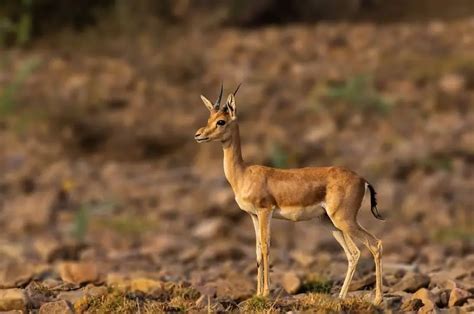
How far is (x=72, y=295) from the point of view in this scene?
336 inches

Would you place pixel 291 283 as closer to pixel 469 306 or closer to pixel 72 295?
pixel 469 306

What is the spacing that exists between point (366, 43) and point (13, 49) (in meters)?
6.64

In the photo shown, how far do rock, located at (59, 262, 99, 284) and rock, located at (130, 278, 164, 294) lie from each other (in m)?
0.45

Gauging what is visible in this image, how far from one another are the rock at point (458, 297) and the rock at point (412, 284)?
0.47 metres

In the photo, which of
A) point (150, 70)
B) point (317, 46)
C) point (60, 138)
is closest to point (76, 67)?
point (150, 70)

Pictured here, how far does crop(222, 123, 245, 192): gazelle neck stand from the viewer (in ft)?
25.4

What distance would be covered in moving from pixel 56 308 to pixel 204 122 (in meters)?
11.2

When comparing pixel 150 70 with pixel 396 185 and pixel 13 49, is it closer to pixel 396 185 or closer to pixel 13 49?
pixel 13 49

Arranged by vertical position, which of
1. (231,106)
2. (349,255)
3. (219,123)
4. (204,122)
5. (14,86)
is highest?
(14,86)

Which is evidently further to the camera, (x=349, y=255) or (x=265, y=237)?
(x=349, y=255)

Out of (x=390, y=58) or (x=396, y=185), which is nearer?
(x=396, y=185)

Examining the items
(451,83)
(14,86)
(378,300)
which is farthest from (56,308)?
(451,83)

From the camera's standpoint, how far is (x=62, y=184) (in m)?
16.0

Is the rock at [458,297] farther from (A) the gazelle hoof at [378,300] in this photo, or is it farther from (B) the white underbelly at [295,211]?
(B) the white underbelly at [295,211]
